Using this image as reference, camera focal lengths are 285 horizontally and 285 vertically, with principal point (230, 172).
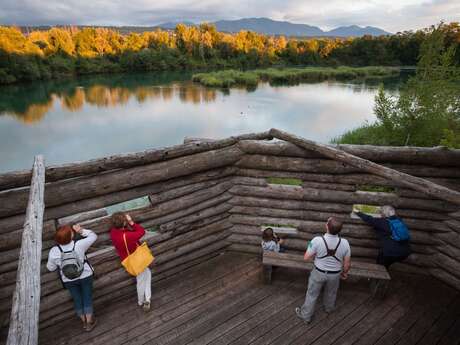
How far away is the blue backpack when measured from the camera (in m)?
4.41

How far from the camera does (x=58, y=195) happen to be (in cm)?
376

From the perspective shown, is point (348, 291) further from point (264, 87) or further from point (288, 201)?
point (264, 87)

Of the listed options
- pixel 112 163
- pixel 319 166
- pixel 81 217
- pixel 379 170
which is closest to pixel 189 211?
pixel 112 163

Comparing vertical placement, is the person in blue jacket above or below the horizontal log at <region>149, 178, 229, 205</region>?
below

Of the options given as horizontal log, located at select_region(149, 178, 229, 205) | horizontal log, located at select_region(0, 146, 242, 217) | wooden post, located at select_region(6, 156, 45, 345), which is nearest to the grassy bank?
horizontal log, located at select_region(149, 178, 229, 205)

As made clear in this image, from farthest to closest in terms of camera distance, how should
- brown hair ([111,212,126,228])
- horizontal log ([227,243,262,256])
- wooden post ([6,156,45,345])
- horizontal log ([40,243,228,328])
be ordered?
horizontal log ([227,243,262,256])
horizontal log ([40,243,228,328])
brown hair ([111,212,126,228])
wooden post ([6,156,45,345])

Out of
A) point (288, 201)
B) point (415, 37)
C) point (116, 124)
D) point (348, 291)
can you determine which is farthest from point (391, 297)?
point (415, 37)

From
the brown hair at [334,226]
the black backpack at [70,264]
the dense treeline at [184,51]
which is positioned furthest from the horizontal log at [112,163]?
the dense treeline at [184,51]

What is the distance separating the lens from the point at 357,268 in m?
4.65

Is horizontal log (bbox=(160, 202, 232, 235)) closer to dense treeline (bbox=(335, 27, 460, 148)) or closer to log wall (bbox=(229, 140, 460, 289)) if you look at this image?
log wall (bbox=(229, 140, 460, 289))

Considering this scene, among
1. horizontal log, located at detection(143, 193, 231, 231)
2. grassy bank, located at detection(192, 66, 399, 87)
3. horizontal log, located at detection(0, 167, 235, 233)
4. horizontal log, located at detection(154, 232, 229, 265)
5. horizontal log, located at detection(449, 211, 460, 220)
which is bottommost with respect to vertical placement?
grassy bank, located at detection(192, 66, 399, 87)

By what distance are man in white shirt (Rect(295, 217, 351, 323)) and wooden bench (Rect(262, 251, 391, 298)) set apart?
54 centimetres

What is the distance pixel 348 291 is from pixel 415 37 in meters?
107

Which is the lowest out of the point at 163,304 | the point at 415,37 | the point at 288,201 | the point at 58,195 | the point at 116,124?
the point at 116,124
